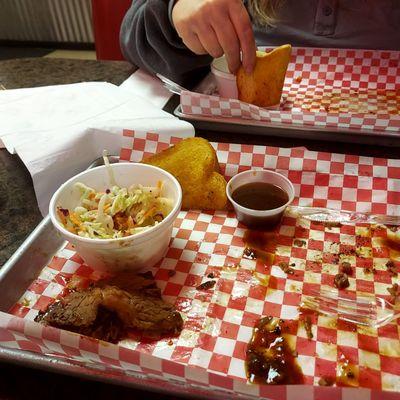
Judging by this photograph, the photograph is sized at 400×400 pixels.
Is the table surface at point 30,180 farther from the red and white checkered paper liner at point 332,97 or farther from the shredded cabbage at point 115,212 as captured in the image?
the shredded cabbage at point 115,212

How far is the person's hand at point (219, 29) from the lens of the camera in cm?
174

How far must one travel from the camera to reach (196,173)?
1.49 metres

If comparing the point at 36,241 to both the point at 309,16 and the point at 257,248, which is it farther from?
the point at 309,16

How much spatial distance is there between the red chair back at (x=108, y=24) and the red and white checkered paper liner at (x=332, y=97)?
1.15 meters

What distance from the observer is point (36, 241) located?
1303 millimetres

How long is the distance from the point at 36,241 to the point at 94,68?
1.38m

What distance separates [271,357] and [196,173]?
2.22ft

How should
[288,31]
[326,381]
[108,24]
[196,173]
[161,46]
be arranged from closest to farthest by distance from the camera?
[326,381], [196,173], [161,46], [288,31], [108,24]

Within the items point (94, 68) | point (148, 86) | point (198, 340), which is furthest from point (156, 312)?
point (94, 68)

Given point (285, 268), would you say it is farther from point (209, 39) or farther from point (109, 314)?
point (209, 39)

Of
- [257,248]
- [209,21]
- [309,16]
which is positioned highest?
[209,21]

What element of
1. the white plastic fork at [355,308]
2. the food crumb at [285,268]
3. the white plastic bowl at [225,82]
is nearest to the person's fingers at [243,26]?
the white plastic bowl at [225,82]

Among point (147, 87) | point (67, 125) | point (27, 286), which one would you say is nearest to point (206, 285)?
point (27, 286)

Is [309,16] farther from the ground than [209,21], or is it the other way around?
[209,21]
